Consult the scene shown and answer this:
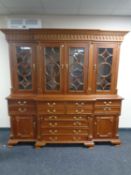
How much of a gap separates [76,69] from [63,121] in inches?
34.8

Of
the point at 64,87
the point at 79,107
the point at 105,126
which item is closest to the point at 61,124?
the point at 79,107

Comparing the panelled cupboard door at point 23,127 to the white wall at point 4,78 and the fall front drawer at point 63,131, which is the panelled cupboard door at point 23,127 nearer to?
the fall front drawer at point 63,131

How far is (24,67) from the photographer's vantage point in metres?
2.74

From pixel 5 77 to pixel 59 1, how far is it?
5.54 feet

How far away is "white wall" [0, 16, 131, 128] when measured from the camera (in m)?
2.97

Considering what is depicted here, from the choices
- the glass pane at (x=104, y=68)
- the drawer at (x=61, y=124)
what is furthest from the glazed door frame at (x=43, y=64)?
the glass pane at (x=104, y=68)

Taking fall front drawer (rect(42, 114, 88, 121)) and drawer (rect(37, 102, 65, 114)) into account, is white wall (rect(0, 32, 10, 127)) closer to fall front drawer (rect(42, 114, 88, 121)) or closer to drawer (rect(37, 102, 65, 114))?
drawer (rect(37, 102, 65, 114))

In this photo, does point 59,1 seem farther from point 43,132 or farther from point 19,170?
point 19,170

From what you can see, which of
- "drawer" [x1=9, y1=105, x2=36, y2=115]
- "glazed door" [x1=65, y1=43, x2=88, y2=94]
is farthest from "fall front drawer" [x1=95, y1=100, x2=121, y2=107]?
"drawer" [x1=9, y1=105, x2=36, y2=115]

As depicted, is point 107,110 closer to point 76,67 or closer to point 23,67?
point 76,67

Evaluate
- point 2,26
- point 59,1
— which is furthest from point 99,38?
point 2,26

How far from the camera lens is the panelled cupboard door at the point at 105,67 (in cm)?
268

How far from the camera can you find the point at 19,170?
7.43 feet

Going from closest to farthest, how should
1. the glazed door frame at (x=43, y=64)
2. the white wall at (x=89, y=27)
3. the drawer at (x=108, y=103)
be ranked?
the glazed door frame at (x=43, y=64), the drawer at (x=108, y=103), the white wall at (x=89, y=27)
